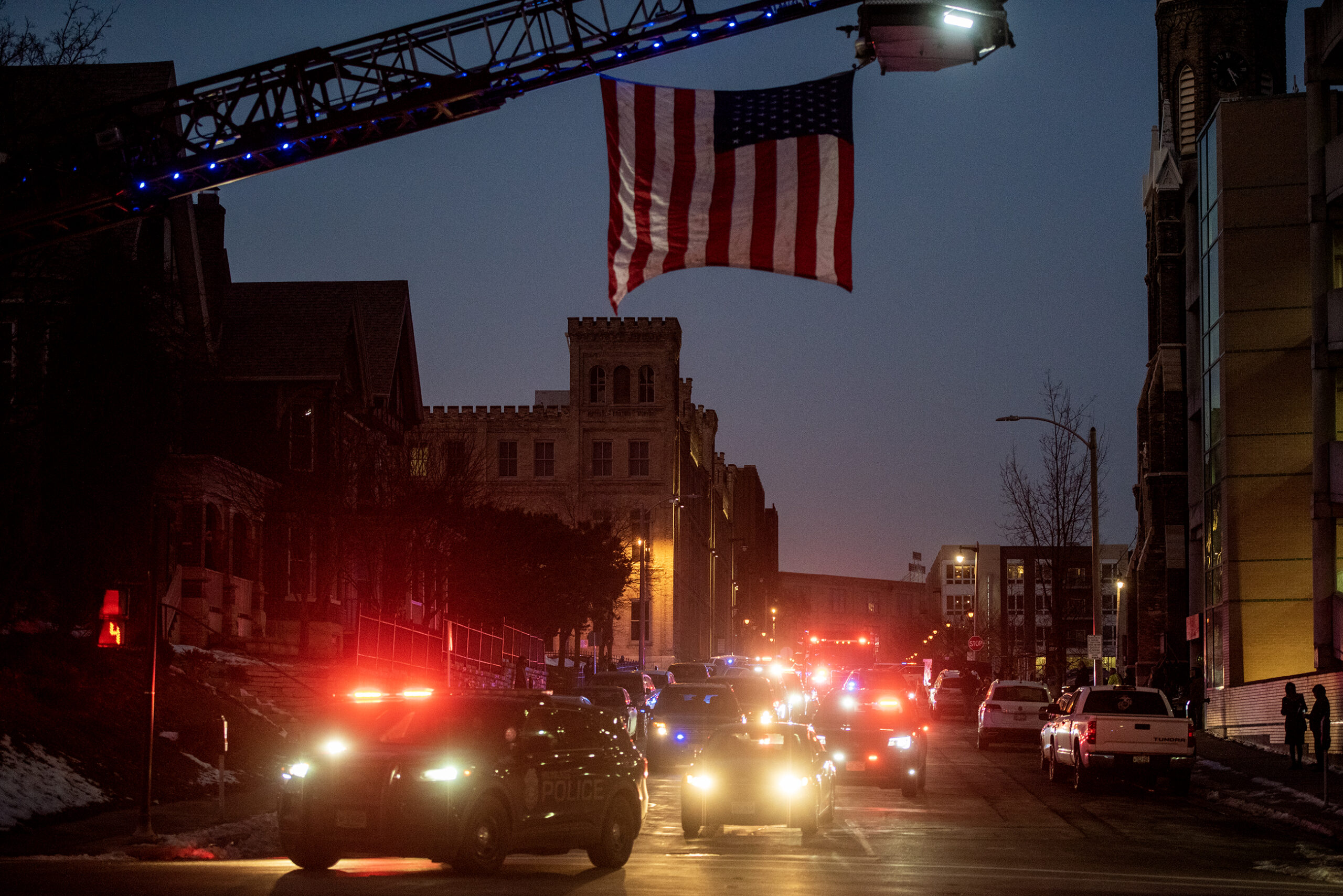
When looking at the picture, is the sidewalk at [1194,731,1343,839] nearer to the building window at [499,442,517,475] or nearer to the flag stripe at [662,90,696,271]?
the flag stripe at [662,90,696,271]

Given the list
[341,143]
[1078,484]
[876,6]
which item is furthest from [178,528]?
[1078,484]

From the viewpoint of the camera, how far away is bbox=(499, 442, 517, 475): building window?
108688 millimetres

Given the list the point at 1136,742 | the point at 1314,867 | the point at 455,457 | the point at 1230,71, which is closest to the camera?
the point at 1314,867

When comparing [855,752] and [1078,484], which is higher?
[1078,484]

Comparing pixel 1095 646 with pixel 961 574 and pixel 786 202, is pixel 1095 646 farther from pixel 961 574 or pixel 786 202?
pixel 961 574

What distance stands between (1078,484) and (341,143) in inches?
1705

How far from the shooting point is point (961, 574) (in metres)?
193

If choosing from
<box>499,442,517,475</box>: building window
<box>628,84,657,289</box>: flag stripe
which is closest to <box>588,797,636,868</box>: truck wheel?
<box>628,84,657,289</box>: flag stripe

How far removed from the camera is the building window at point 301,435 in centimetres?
4412

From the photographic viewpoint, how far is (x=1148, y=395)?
214 feet

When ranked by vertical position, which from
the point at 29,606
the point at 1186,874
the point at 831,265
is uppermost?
the point at 831,265

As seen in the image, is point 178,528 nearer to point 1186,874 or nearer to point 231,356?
point 231,356

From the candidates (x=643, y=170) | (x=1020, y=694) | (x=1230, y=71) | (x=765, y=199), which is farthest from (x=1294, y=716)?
(x=1230, y=71)

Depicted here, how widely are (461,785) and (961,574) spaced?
18231cm
